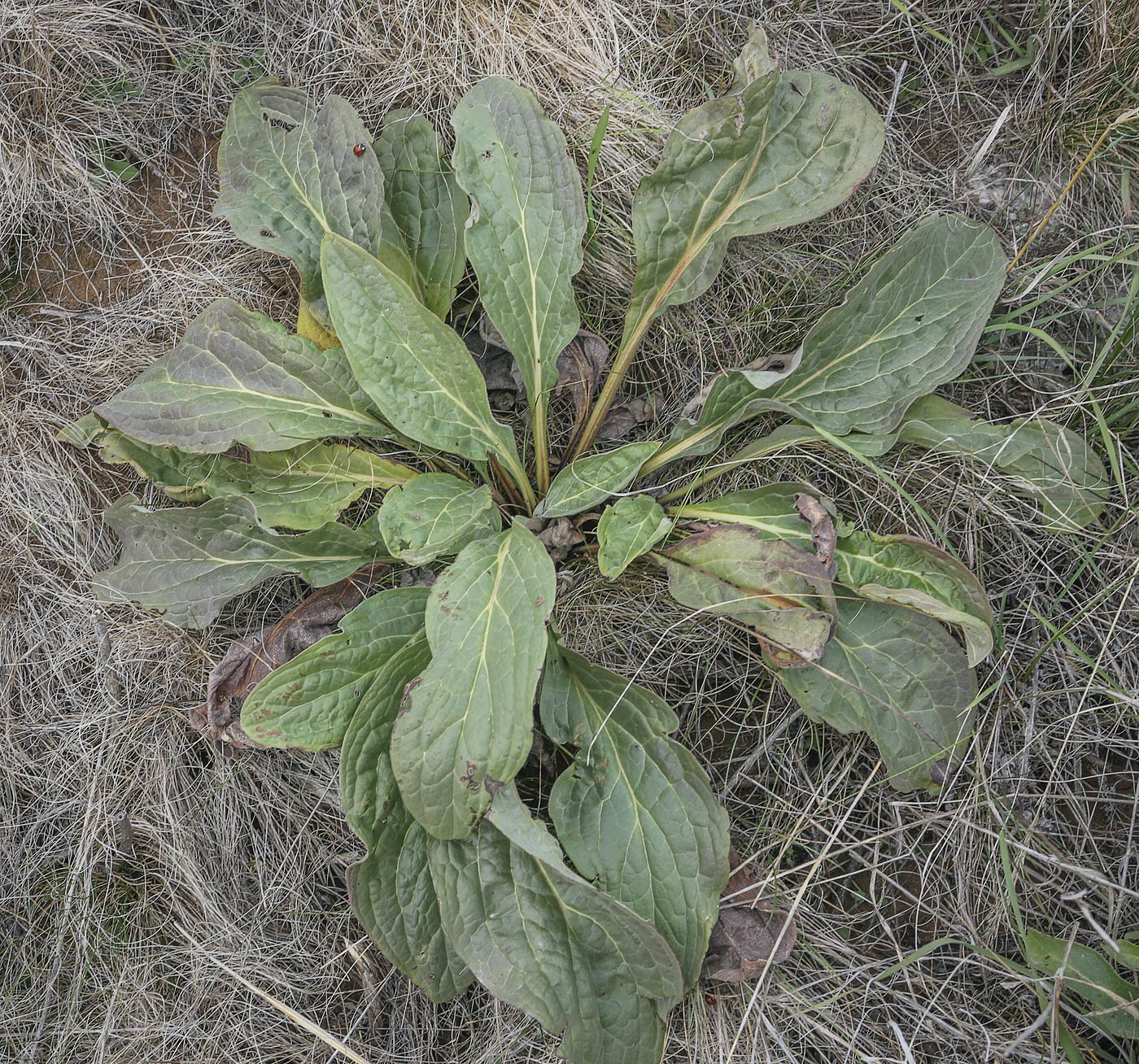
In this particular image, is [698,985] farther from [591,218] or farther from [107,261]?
[107,261]

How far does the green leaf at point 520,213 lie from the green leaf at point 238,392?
0.41 meters

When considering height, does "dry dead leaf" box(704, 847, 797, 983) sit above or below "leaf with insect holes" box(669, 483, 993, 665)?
below

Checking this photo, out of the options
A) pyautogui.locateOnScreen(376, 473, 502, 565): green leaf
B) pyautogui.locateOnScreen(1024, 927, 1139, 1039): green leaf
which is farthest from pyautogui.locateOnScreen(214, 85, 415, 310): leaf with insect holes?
pyautogui.locateOnScreen(1024, 927, 1139, 1039): green leaf

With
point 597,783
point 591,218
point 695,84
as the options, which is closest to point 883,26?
point 695,84

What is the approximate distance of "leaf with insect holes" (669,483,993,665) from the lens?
65.7 inches

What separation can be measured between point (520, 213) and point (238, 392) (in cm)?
76

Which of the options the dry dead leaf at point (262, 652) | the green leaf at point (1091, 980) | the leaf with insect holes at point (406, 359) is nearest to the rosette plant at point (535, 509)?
the leaf with insect holes at point (406, 359)

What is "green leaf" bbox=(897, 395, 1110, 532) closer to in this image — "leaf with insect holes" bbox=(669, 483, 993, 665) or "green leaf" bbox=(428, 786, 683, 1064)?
"leaf with insect holes" bbox=(669, 483, 993, 665)

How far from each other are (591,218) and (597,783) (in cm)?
136

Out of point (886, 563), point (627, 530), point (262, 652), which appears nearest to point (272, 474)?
point (262, 652)

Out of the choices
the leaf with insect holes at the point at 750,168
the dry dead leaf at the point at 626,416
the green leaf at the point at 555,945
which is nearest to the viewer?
the green leaf at the point at 555,945

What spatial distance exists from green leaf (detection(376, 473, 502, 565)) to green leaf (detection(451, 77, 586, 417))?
375mm

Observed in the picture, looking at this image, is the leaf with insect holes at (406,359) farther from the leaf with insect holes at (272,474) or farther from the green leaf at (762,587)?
the green leaf at (762,587)

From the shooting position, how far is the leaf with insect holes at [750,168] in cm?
180
